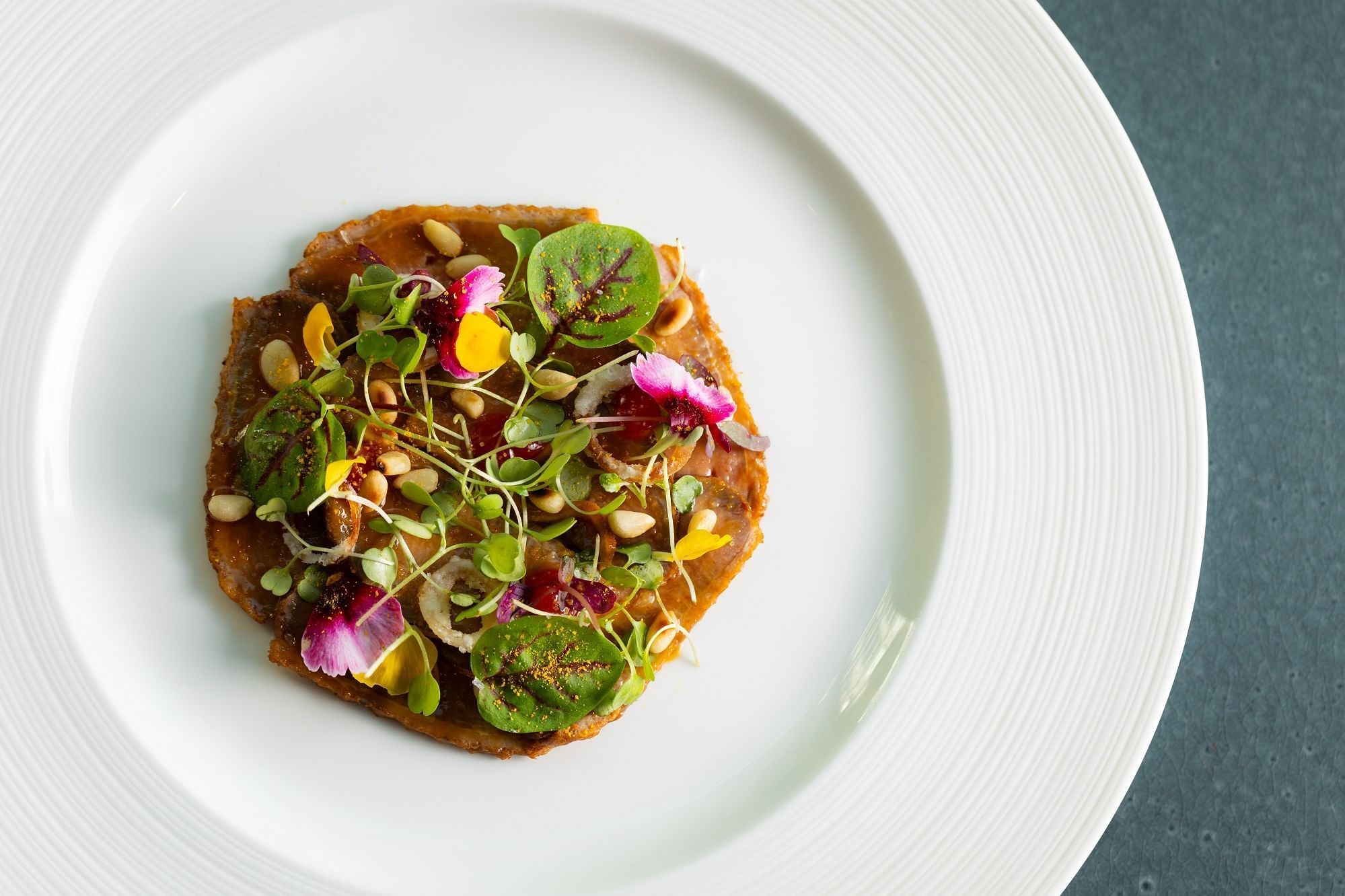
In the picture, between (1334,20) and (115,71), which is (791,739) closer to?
(115,71)

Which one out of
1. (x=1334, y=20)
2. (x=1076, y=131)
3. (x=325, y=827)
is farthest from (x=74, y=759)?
(x=1334, y=20)

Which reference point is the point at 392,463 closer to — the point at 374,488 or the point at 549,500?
the point at 374,488

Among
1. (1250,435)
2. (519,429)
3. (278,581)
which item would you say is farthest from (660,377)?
(1250,435)

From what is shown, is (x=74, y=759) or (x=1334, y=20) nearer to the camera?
(x=74, y=759)

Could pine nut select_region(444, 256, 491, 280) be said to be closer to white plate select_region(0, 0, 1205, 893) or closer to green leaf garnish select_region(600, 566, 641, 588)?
white plate select_region(0, 0, 1205, 893)

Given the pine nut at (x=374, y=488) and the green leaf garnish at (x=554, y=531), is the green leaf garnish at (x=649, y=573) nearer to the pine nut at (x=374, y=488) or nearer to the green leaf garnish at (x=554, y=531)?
the green leaf garnish at (x=554, y=531)

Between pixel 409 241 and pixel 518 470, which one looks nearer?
pixel 518 470

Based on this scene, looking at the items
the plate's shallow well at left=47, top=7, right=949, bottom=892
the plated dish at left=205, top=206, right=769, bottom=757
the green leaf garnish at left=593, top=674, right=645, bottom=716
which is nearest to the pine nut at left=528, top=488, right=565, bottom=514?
the plated dish at left=205, top=206, right=769, bottom=757
